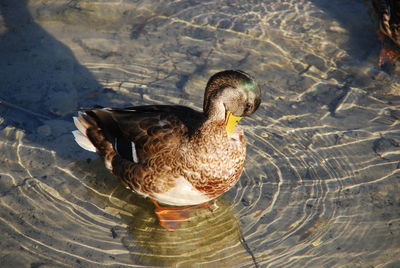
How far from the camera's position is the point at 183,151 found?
13.7ft

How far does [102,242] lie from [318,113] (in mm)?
2650

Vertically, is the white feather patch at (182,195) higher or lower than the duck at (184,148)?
A: lower

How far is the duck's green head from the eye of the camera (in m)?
3.88

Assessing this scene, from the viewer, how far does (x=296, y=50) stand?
6566mm

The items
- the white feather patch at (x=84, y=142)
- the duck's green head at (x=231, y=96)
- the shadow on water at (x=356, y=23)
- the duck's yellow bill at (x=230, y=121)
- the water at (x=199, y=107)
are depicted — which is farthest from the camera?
the shadow on water at (x=356, y=23)

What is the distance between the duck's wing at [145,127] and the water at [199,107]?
587 mm

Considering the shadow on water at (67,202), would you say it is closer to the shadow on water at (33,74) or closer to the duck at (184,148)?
the shadow on water at (33,74)

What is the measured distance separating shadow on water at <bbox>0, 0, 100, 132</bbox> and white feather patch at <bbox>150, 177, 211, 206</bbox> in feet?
5.68

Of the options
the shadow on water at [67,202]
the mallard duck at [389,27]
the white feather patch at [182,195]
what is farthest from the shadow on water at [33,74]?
the mallard duck at [389,27]

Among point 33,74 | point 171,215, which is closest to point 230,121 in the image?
point 171,215

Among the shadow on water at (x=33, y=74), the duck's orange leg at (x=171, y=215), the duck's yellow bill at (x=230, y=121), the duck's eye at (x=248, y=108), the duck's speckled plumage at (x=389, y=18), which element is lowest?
the duck's orange leg at (x=171, y=215)

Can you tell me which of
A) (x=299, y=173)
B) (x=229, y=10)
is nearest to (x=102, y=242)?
(x=299, y=173)

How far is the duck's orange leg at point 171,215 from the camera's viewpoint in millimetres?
4555

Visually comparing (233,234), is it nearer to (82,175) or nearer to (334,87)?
(82,175)
